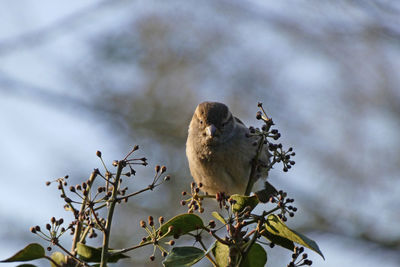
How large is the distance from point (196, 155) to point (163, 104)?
8950 millimetres

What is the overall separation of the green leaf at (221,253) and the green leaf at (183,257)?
0.06 m

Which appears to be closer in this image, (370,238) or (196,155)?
(196,155)

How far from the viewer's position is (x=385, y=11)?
985cm

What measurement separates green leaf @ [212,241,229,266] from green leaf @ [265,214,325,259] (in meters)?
0.18

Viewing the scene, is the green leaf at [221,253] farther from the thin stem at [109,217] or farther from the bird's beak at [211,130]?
the bird's beak at [211,130]

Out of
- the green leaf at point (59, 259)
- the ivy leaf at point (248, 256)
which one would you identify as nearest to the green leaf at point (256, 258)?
the ivy leaf at point (248, 256)

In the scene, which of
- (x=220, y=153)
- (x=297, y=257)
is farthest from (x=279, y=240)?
(x=220, y=153)

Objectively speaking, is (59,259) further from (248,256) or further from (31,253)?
(248,256)

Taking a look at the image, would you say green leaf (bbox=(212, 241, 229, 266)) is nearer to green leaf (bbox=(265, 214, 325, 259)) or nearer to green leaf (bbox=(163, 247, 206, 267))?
green leaf (bbox=(163, 247, 206, 267))

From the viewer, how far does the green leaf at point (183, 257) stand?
2.44m

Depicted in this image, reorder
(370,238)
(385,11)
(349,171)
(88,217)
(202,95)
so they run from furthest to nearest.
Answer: (202,95) → (349,171) → (370,238) → (385,11) → (88,217)

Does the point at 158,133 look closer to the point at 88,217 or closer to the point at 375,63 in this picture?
the point at 375,63

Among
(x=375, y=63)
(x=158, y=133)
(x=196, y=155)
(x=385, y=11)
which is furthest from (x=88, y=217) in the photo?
(x=375, y=63)

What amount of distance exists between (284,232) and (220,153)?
2536 millimetres
